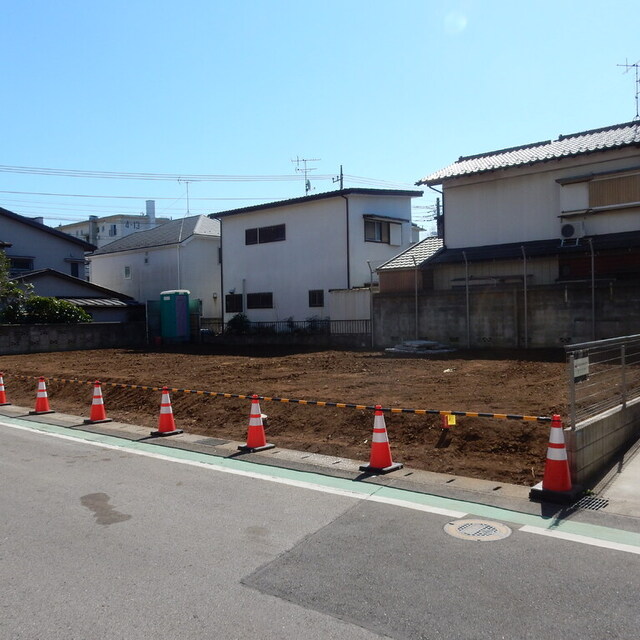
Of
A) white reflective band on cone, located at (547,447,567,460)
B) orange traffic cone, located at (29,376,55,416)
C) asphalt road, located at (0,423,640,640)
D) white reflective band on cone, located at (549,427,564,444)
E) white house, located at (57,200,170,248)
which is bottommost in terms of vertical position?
asphalt road, located at (0,423,640,640)

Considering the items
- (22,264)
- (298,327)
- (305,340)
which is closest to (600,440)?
(305,340)

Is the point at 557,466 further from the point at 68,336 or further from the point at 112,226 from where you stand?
the point at 112,226

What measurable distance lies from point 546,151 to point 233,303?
17.3 meters

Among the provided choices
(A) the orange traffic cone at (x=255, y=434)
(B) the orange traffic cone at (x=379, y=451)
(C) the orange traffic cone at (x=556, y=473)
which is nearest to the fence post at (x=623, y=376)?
(C) the orange traffic cone at (x=556, y=473)

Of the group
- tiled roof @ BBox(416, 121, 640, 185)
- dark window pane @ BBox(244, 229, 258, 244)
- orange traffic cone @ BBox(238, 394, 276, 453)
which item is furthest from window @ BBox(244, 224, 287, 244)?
orange traffic cone @ BBox(238, 394, 276, 453)

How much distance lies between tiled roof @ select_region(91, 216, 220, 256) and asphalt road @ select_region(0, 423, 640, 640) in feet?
106

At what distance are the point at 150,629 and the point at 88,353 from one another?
23034 millimetres

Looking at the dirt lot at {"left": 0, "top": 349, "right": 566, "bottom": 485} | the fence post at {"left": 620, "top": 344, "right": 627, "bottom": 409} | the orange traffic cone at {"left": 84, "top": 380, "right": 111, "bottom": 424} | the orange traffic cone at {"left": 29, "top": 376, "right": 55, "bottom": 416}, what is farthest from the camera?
the orange traffic cone at {"left": 29, "top": 376, "right": 55, "bottom": 416}

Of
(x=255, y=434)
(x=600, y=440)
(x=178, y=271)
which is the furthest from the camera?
(x=178, y=271)

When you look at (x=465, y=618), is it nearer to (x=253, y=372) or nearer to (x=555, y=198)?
(x=253, y=372)

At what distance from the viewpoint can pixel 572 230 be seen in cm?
1958

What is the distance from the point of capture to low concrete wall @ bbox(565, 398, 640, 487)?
6551mm

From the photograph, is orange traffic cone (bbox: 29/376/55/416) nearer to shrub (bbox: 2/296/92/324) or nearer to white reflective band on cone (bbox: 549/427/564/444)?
white reflective band on cone (bbox: 549/427/564/444)

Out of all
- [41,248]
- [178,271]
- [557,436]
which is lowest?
[557,436]
